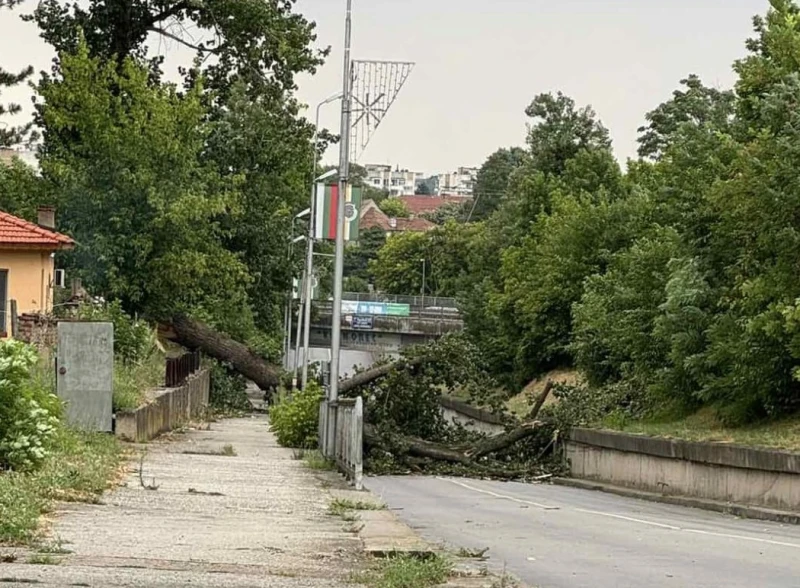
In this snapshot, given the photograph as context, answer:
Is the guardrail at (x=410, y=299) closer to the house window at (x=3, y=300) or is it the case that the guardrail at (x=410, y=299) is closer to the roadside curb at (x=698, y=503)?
the house window at (x=3, y=300)

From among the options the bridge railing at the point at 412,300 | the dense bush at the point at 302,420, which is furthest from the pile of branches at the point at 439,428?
the bridge railing at the point at 412,300

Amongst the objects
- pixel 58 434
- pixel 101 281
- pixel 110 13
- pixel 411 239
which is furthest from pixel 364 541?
pixel 411 239

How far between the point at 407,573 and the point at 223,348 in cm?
4885

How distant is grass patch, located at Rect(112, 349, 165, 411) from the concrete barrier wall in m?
10.1

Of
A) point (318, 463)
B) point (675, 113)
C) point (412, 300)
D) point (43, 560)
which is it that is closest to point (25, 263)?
point (318, 463)

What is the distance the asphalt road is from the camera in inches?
488

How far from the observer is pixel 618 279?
3975cm

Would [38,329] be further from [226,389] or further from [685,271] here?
[226,389]

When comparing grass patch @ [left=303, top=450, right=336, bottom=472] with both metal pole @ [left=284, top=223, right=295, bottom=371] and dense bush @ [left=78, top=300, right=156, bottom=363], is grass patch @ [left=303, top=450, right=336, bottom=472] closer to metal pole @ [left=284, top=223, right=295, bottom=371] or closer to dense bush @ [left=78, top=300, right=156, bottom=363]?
dense bush @ [left=78, top=300, right=156, bottom=363]

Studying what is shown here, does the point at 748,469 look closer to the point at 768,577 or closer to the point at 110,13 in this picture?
the point at 768,577

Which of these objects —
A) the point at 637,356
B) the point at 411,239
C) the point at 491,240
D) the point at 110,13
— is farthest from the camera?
the point at 411,239

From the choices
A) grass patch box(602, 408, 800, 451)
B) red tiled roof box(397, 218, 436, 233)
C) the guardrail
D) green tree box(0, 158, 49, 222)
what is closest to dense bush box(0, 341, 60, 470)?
grass patch box(602, 408, 800, 451)

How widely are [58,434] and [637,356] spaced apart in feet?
60.1

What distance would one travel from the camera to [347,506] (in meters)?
16.7
